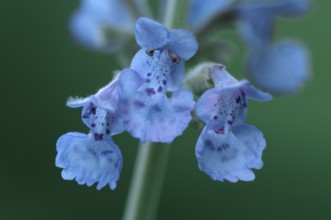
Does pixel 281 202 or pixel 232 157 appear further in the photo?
pixel 281 202

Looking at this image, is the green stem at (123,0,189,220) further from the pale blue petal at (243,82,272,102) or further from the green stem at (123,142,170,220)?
the pale blue petal at (243,82,272,102)

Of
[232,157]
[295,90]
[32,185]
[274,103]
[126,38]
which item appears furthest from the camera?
[274,103]

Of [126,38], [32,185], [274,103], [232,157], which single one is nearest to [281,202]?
[274,103]

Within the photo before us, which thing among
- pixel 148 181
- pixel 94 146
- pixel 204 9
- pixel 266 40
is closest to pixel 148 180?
pixel 148 181

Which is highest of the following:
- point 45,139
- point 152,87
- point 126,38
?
point 45,139

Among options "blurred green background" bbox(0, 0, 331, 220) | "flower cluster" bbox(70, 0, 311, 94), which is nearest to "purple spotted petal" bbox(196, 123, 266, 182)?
"flower cluster" bbox(70, 0, 311, 94)

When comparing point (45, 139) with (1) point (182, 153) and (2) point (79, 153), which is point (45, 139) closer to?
(1) point (182, 153)

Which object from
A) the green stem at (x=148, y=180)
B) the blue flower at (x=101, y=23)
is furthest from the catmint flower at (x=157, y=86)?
the blue flower at (x=101, y=23)
